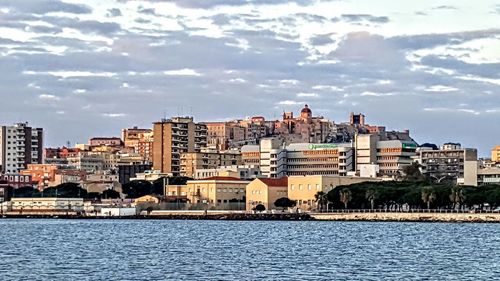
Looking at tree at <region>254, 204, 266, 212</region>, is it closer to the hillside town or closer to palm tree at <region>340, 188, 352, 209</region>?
the hillside town

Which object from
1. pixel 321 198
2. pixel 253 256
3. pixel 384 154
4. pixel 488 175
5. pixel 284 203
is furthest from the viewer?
pixel 384 154

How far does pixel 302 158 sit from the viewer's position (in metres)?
171

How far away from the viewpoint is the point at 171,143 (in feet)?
605

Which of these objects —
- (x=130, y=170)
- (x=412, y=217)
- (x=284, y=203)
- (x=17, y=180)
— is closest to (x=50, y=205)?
(x=17, y=180)

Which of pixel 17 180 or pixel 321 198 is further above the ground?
pixel 17 180

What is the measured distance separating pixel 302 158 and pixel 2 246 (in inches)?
4114

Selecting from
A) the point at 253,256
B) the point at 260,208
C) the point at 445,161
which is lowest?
the point at 253,256

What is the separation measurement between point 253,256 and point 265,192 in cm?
7799

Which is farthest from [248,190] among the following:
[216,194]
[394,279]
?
[394,279]

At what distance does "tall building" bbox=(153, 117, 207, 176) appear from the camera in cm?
18350

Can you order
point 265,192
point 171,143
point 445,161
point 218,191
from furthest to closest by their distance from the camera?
point 171,143, point 445,161, point 218,191, point 265,192

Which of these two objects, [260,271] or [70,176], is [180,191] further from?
[260,271]

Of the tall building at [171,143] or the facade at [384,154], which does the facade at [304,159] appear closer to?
the facade at [384,154]

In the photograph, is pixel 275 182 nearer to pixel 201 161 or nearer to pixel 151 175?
pixel 151 175
